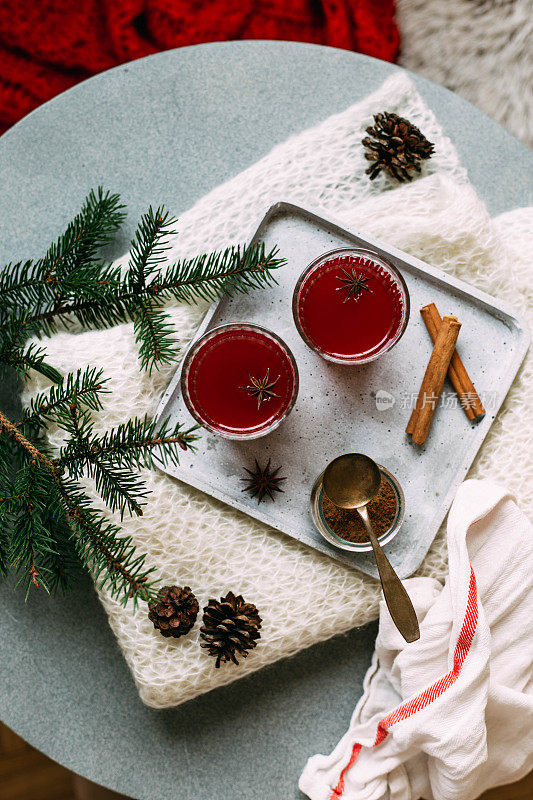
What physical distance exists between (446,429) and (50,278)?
704 millimetres

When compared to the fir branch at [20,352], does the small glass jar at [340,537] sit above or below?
below

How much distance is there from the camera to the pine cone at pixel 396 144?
1194mm

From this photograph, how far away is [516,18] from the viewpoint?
1.50 metres

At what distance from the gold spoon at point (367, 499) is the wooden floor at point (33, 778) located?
87cm

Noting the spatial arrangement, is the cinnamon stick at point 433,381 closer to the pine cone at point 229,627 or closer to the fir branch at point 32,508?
the pine cone at point 229,627

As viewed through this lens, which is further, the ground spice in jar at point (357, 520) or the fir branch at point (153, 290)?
the ground spice in jar at point (357, 520)

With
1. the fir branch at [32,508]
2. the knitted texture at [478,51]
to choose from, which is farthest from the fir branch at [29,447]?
the knitted texture at [478,51]

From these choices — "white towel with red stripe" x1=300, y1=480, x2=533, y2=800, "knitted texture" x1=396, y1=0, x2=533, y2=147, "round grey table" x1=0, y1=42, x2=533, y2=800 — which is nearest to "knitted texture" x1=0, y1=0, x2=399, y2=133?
"knitted texture" x1=396, y1=0, x2=533, y2=147

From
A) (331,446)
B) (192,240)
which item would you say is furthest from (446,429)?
(192,240)

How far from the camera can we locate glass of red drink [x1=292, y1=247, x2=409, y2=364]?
1.13 meters

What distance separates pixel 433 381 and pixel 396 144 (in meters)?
0.42

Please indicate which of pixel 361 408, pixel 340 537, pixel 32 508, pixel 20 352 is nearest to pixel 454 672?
pixel 340 537

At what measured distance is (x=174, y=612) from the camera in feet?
3.64

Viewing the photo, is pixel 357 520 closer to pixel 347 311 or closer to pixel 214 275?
pixel 347 311
